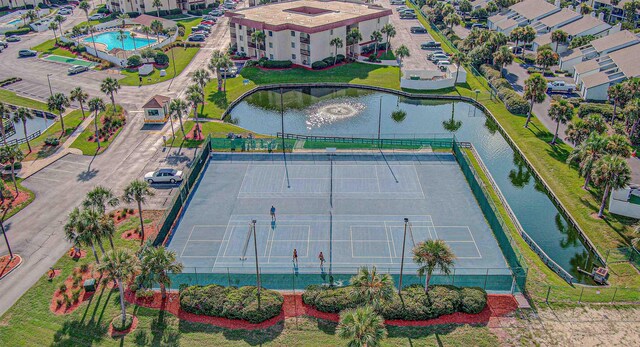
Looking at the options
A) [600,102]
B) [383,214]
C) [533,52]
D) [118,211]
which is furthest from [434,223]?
[533,52]

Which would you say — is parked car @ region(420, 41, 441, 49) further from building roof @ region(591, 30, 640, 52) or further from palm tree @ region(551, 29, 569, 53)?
building roof @ region(591, 30, 640, 52)

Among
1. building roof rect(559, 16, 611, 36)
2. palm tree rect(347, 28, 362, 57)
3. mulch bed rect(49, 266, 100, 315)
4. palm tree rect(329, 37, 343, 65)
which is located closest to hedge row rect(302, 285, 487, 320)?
Result: mulch bed rect(49, 266, 100, 315)

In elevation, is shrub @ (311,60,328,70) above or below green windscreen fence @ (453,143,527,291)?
above

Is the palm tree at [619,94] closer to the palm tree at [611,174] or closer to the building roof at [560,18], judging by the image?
the palm tree at [611,174]

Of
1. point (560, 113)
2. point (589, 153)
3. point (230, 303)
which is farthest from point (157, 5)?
point (230, 303)

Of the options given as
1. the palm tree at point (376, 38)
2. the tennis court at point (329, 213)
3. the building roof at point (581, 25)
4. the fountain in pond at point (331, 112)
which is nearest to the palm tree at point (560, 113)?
the tennis court at point (329, 213)

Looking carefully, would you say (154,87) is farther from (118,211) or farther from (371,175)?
(371,175)

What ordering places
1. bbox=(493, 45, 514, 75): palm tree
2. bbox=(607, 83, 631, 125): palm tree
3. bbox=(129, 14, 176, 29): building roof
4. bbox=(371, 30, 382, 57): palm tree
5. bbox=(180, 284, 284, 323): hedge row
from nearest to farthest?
1. bbox=(180, 284, 284, 323): hedge row
2. bbox=(607, 83, 631, 125): palm tree
3. bbox=(493, 45, 514, 75): palm tree
4. bbox=(371, 30, 382, 57): palm tree
5. bbox=(129, 14, 176, 29): building roof
